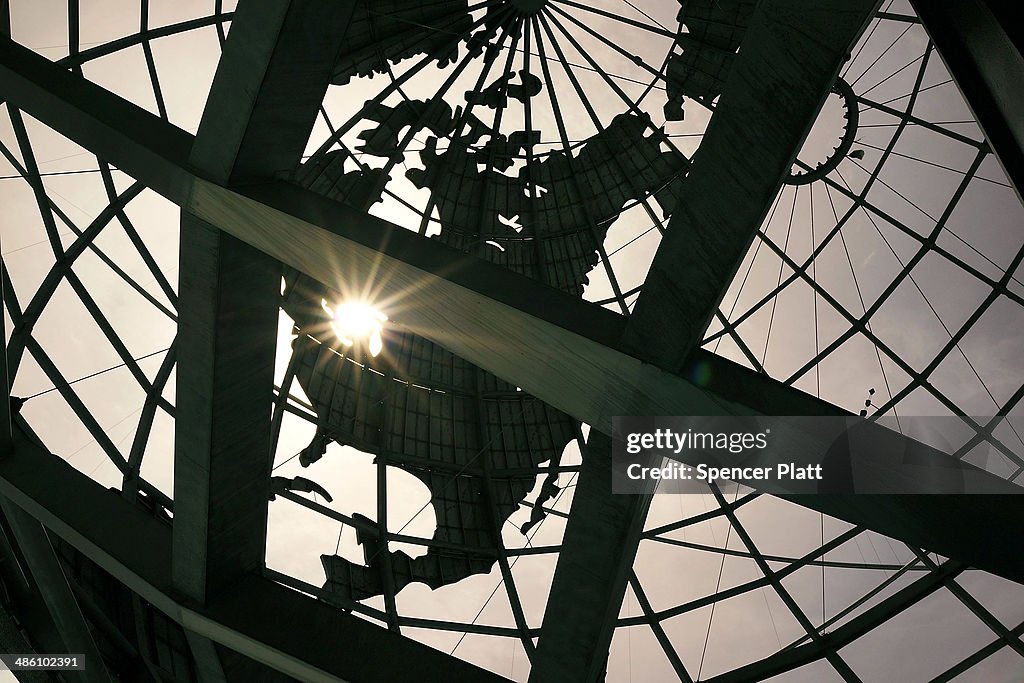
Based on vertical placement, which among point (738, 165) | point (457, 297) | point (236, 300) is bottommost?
point (457, 297)

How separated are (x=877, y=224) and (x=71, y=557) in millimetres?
21792

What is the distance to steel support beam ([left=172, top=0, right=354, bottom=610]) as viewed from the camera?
330 inches

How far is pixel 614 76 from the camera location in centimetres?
2378

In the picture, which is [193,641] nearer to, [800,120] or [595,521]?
[595,521]

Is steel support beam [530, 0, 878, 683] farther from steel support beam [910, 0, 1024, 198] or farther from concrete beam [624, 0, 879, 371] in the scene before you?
steel support beam [910, 0, 1024, 198]

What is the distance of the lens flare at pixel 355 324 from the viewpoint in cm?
2252

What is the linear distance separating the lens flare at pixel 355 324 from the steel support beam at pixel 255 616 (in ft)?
32.8

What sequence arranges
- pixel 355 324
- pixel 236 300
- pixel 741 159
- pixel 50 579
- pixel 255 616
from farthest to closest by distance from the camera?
pixel 355 324
pixel 50 579
pixel 255 616
pixel 236 300
pixel 741 159

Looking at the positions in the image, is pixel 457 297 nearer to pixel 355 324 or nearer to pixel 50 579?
pixel 50 579

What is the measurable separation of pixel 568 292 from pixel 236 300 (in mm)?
10648

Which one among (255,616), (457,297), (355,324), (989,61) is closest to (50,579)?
(255,616)

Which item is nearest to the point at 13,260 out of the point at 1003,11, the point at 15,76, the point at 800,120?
the point at 15,76

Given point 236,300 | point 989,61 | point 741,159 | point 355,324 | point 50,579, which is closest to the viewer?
point 989,61

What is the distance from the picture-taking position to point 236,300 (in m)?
9.73
